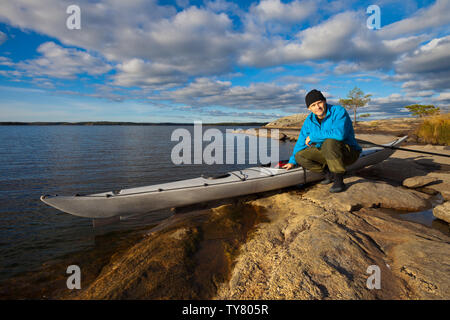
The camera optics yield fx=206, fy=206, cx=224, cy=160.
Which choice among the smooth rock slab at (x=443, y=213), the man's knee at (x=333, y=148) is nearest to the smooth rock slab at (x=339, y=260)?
the smooth rock slab at (x=443, y=213)

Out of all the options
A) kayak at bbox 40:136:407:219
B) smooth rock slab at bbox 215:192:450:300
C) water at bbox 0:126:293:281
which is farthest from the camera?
kayak at bbox 40:136:407:219

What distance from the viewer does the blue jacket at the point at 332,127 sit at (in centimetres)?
413

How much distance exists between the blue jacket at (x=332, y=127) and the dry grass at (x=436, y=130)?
1189 cm

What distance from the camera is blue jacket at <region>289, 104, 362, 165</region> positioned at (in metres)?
4.13

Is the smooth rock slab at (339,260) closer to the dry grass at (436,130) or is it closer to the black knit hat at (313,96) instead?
the black knit hat at (313,96)

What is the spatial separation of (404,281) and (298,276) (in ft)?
3.47

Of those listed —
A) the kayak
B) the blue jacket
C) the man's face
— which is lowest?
the kayak

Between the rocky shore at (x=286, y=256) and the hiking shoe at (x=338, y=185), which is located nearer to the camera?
the rocky shore at (x=286, y=256)

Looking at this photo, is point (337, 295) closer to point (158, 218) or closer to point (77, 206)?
point (158, 218)

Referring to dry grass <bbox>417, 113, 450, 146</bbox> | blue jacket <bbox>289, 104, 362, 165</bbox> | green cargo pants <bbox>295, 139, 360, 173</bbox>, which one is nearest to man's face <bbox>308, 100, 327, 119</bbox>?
blue jacket <bbox>289, 104, 362, 165</bbox>

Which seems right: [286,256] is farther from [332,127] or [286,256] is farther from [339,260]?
[332,127]

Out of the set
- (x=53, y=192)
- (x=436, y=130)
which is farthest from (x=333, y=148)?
(x=436, y=130)

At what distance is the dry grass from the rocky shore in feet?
35.4

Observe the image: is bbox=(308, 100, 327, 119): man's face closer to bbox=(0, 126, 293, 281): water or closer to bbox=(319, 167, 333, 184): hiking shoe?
bbox=(319, 167, 333, 184): hiking shoe
